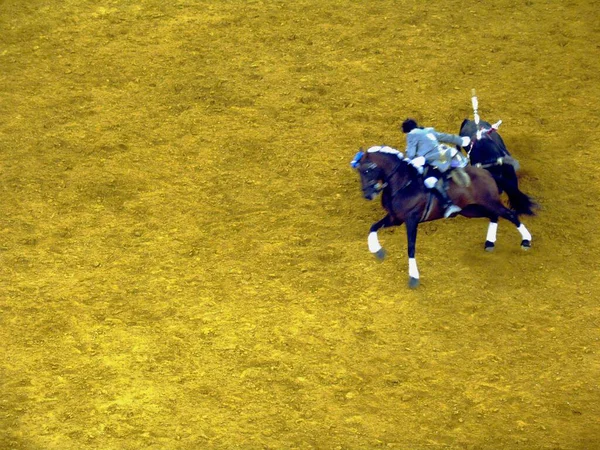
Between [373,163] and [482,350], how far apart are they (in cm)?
314

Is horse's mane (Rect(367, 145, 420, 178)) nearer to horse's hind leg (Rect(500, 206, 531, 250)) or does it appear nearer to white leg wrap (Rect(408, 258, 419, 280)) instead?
white leg wrap (Rect(408, 258, 419, 280))

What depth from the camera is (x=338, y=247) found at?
1448cm

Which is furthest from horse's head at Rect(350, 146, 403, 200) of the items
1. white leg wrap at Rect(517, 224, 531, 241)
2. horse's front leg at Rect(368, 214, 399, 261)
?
white leg wrap at Rect(517, 224, 531, 241)

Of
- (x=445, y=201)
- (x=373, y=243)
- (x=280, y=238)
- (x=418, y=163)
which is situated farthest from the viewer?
(x=280, y=238)

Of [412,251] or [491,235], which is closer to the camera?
[412,251]

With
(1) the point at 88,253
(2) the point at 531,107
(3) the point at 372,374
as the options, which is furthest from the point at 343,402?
(2) the point at 531,107

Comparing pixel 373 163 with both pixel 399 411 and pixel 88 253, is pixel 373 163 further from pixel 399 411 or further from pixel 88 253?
pixel 88 253

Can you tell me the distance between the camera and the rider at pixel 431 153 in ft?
42.7

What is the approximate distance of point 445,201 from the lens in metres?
13.2

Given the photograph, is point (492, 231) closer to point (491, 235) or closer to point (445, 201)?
point (491, 235)

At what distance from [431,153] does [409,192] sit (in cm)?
62

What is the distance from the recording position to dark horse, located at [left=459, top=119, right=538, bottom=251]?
1359 cm

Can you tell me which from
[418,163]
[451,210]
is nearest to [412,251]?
[451,210]

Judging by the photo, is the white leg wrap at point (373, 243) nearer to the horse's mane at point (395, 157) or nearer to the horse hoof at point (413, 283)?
the horse hoof at point (413, 283)
